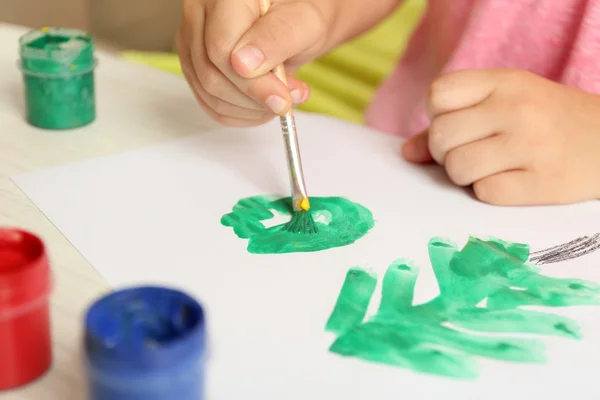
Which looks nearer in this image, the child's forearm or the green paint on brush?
the green paint on brush

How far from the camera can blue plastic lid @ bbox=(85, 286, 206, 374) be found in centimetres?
30

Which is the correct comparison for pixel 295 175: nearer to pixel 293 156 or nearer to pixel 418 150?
pixel 293 156

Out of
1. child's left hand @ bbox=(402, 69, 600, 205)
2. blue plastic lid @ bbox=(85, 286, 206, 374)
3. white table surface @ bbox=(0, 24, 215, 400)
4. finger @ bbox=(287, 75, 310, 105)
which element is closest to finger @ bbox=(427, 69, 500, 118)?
child's left hand @ bbox=(402, 69, 600, 205)

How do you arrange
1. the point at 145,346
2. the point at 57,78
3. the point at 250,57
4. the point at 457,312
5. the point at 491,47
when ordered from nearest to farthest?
1. the point at 145,346
2. the point at 457,312
3. the point at 250,57
4. the point at 57,78
5. the point at 491,47

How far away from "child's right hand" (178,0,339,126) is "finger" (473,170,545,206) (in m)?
0.17

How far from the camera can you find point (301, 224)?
56cm

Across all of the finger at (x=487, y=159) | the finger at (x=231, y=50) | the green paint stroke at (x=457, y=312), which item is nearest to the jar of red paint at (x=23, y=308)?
the green paint stroke at (x=457, y=312)

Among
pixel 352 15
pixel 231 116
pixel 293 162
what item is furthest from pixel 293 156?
pixel 352 15

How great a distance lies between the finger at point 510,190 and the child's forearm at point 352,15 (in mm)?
216

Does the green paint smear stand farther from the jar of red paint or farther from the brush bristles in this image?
the jar of red paint

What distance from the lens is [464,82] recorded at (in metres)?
0.63

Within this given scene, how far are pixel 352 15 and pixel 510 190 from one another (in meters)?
0.26

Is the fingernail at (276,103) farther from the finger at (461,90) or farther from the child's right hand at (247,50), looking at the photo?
the finger at (461,90)

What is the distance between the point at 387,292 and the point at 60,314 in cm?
20
